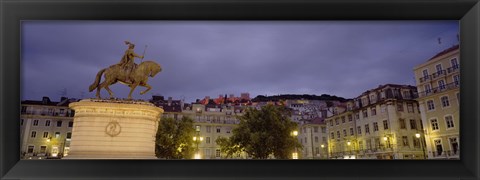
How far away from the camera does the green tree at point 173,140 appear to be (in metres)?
21.8

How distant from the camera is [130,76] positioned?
8.73 metres

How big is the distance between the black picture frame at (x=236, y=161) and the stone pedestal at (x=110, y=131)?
3.61m

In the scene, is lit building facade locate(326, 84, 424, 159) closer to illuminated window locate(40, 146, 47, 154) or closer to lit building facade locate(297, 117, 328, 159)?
lit building facade locate(297, 117, 328, 159)

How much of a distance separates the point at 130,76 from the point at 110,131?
1.53 metres

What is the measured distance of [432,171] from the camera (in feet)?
14.3

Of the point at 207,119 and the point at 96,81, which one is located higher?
the point at 96,81

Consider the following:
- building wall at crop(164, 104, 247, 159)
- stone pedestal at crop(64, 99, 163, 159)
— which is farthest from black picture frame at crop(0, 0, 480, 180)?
building wall at crop(164, 104, 247, 159)

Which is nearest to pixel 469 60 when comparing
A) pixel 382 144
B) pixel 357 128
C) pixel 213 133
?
pixel 382 144

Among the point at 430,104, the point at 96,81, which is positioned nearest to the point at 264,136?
the point at 430,104

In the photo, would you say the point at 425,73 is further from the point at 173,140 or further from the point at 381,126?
the point at 173,140

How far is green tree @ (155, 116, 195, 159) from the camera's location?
21.8 meters

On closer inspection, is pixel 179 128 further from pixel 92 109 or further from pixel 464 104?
pixel 464 104

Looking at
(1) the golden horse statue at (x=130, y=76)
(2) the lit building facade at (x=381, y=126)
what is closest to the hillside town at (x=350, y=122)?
(2) the lit building facade at (x=381, y=126)

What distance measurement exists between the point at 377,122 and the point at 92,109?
2478cm
